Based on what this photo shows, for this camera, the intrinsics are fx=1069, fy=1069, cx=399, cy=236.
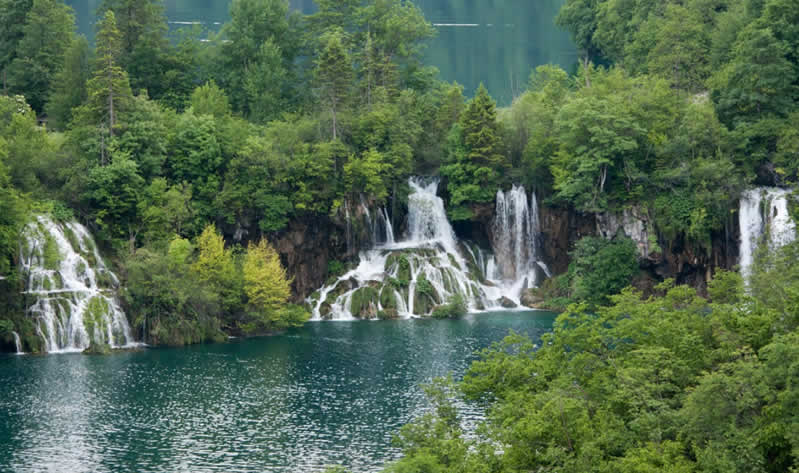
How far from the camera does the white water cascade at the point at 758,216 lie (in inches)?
2618

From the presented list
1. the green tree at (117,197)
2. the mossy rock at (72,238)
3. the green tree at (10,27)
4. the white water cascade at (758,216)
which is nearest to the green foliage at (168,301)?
the mossy rock at (72,238)

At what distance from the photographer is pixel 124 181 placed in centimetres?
6681

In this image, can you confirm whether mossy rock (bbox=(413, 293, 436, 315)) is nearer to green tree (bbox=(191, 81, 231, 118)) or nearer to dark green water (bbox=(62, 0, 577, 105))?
green tree (bbox=(191, 81, 231, 118))

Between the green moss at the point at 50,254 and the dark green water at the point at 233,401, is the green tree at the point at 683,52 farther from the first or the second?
the green moss at the point at 50,254

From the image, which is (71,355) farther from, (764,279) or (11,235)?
(764,279)

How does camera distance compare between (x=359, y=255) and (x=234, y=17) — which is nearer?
(x=359, y=255)

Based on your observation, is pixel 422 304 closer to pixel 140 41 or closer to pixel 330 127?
pixel 330 127

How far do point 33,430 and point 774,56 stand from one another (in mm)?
51600

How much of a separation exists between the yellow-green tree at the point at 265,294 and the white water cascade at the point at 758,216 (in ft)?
93.8

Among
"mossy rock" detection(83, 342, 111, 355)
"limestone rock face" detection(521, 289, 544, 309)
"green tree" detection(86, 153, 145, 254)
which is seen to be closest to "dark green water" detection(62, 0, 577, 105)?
"limestone rock face" detection(521, 289, 544, 309)

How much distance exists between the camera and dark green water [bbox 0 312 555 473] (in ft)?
130

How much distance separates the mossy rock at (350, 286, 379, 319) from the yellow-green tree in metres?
5.30

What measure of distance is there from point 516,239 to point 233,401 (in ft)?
113

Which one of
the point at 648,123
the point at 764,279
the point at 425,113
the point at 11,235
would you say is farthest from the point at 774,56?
the point at 11,235
